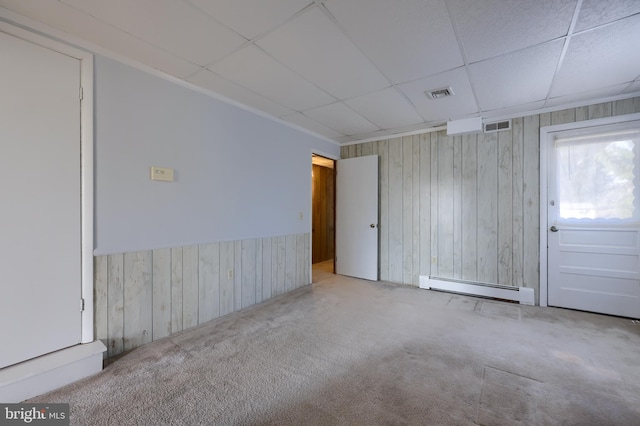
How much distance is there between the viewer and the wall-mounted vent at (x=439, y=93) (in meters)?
2.75

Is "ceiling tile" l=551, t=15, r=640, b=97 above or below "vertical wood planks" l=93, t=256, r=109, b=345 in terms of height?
above

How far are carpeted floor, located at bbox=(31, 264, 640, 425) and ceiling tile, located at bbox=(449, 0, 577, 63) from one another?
8.06 ft

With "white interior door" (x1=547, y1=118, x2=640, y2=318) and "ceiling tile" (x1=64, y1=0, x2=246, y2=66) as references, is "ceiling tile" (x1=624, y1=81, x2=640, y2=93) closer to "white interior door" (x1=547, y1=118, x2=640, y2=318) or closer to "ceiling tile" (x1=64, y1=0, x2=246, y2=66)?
"white interior door" (x1=547, y1=118, x2=640, y2=318)

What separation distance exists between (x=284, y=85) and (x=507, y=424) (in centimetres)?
310

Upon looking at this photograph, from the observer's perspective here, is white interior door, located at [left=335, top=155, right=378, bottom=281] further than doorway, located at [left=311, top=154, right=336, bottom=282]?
No

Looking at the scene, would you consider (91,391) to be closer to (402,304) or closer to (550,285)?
(402,304)

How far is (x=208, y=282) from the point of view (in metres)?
2.86

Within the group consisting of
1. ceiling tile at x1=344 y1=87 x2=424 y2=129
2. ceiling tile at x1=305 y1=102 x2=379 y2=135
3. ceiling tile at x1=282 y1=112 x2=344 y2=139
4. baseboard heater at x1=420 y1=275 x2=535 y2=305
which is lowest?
baseboard heater at x1=420 y1=275 x2=535 y2=305

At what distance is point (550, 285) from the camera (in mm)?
3309

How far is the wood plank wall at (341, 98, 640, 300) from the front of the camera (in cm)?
340

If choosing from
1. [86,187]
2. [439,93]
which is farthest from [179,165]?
[439,93]

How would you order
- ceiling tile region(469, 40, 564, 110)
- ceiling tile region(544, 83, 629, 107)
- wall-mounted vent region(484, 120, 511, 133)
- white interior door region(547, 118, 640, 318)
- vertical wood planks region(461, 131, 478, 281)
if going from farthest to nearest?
vertical wood planks region(461, 131, 478, 281)
wall-mounted vent region(484, 120, 511, 133)
white interior door region(547, 118, 640, 318)
ceiling tile region(544, 83, 629, 107)
ceiling tile region(469, 40, 564, 110)

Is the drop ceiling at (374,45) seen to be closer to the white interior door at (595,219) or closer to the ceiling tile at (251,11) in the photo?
the ceiling tile at (251,11)

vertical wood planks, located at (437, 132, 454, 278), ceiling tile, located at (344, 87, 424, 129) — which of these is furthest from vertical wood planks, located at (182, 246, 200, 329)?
vertical wood planks, located at (437, 132, 454, 278)
